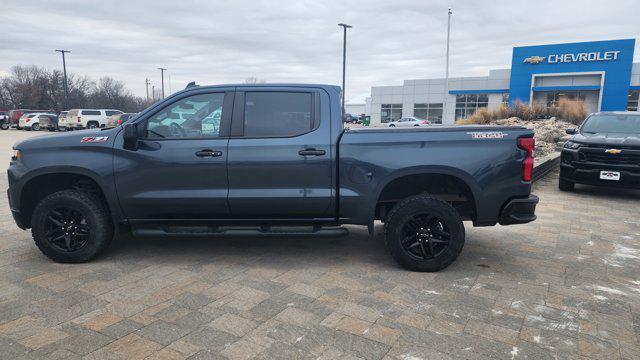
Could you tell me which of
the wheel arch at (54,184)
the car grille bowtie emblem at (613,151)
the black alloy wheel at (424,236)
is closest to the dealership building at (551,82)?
the car grille bowtie emblem at (613,151)

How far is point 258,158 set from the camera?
4.21 metres

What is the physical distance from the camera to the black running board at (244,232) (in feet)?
14.0

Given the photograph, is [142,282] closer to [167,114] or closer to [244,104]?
[167,114]

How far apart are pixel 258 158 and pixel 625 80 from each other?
42.8 meters

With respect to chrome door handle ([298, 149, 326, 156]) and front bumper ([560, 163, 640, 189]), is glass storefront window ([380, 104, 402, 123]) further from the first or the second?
chrome door handle ([298, 149, 326, 156])

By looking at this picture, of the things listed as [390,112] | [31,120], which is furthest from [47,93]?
[390,112]

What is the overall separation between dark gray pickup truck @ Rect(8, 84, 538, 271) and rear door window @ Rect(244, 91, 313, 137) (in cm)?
1

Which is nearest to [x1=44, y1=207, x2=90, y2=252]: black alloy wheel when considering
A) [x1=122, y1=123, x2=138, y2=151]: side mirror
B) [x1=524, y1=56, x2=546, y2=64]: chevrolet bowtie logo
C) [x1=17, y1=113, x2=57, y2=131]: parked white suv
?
[x1=122, y1=123, x2=138, y2=151]: side mirror

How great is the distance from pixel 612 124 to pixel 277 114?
794 centimetres

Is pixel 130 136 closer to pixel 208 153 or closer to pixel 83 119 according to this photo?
pixel 208 153

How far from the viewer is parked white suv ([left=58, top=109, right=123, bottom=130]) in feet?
102

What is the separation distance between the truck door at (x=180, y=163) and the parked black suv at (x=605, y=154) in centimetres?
703

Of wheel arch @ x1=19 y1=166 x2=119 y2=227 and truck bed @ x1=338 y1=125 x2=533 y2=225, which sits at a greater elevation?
truck bed @ x1=338 y1=125 x2=533 y2=225

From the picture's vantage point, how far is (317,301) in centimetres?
363
